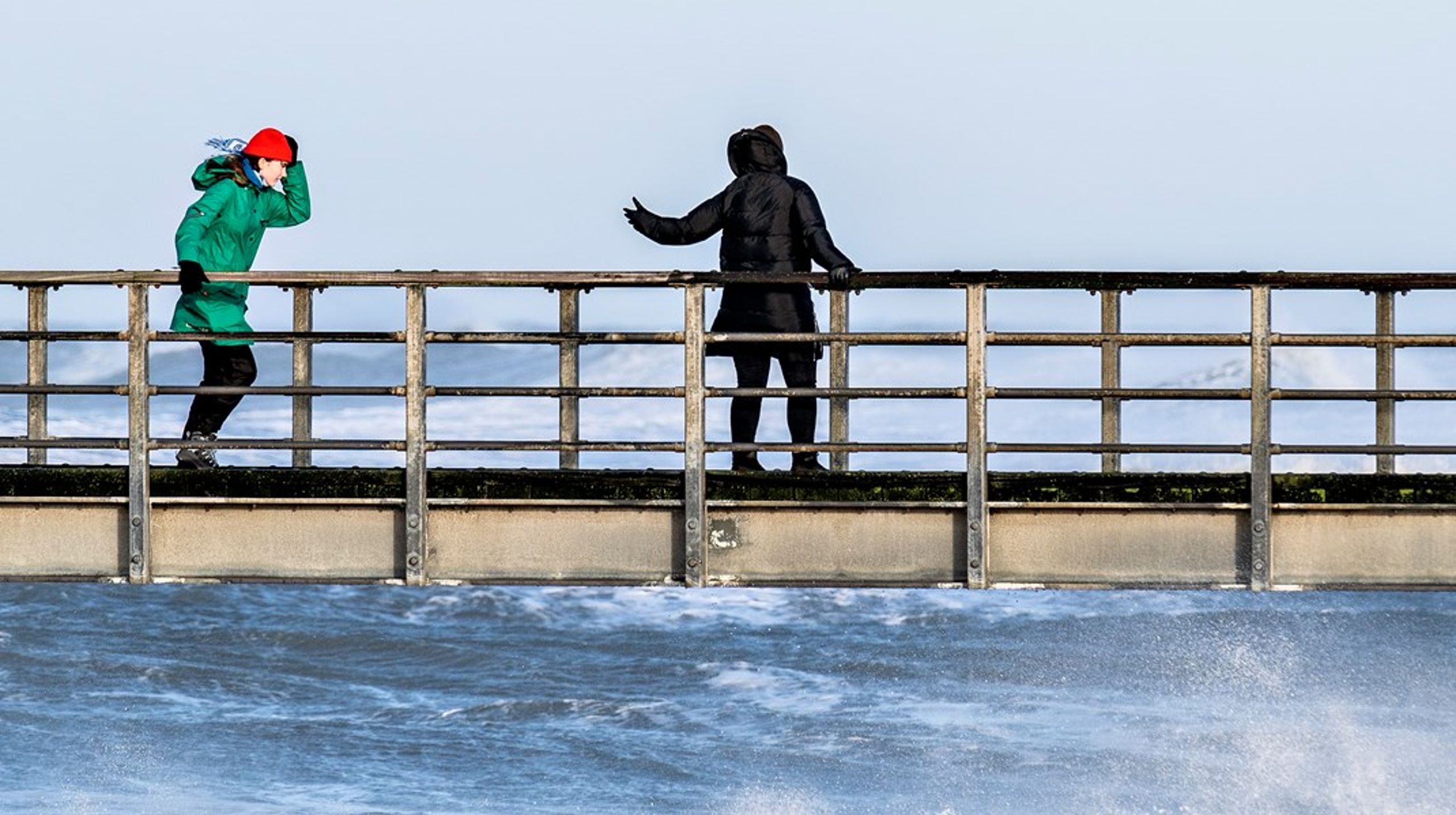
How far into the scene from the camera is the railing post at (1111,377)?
39.8ft

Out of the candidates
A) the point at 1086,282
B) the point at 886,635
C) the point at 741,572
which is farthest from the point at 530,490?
the point at 886,635

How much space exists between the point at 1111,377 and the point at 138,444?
5945mm

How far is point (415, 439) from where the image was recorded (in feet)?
37.9

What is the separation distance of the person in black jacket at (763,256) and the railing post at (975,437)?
1086 millimetres

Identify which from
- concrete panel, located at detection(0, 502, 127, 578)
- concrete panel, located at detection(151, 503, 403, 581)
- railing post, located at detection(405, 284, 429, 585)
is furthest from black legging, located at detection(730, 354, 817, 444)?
concrete panel, located at detection(0, 502, 127, 578)

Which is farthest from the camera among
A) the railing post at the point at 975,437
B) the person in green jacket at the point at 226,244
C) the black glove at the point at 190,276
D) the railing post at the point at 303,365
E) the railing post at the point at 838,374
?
the railing post at the point at 303,365

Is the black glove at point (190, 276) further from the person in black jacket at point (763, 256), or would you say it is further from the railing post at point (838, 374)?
the railing post at point (838, 374)

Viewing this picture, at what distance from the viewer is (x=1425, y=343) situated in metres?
11.4

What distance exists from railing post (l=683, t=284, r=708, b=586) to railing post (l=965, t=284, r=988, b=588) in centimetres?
152

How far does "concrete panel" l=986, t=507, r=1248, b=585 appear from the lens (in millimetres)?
11391

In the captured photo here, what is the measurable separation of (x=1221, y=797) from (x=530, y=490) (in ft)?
182

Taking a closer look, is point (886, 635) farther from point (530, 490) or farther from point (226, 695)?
point (530, 490)

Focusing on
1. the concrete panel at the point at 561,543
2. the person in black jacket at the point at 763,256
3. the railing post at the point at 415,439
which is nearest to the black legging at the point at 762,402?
the person in black jacket at the point at 763,256

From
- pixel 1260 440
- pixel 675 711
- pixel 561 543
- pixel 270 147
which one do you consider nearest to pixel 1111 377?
pixel 1260 440
